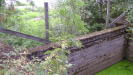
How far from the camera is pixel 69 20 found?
9.80 ft

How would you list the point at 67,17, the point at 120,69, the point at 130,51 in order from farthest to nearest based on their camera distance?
1. the point at 130,51
2. the point at 120,69
3. the point at 67,17

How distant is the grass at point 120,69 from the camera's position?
407 cm

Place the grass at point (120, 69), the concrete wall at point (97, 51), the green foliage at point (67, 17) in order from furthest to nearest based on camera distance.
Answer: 1. the grass at point (120, 69)
2. the concrete wall at point (97, 51)
3. the green foliage at point (67, 17)

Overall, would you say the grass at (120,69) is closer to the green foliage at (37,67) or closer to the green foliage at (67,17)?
the green foliage at (67,17)

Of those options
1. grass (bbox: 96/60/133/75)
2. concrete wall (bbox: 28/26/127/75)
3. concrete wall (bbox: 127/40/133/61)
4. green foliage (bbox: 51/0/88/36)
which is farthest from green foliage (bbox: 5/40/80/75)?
concrete wall (bbox: 127/40/133/61)

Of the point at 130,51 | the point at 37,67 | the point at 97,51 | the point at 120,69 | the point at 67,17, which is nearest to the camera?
the point at 37,67

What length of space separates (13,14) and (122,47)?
305 cm

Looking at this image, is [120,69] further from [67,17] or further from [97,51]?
[67,17]

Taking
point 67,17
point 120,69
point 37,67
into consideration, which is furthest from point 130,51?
point 37,67

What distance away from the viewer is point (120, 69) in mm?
4266

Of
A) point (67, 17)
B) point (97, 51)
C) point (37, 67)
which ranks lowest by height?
point (97, 51)

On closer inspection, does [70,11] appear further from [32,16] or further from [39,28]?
[32,16]

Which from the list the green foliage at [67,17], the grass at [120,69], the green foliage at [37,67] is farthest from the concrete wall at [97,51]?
the green foliage at [37,67]

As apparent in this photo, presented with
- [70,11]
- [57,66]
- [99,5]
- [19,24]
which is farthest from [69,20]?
[99,5]
